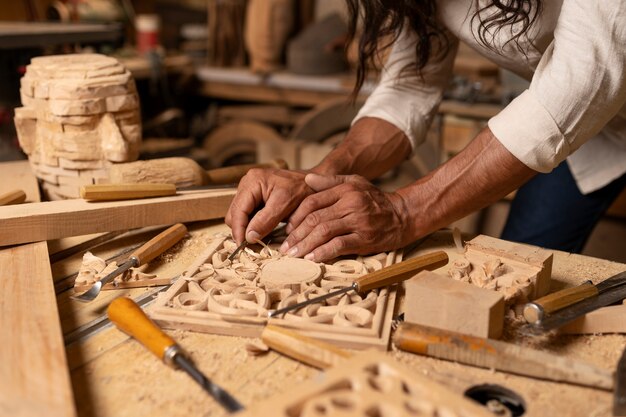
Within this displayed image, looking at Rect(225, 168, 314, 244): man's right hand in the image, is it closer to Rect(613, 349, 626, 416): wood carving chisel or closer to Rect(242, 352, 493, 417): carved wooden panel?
Rect(242, 352, 493, 417): carved wooden panel

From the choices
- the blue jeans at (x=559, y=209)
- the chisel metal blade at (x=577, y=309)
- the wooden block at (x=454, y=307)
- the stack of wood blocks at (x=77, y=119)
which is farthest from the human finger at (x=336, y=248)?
the blue jeans at (x=559, y=209)

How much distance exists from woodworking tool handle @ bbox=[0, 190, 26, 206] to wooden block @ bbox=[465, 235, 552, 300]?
1.09m

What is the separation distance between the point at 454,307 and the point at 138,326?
0.52 metres

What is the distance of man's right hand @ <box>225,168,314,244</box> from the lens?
1424mm

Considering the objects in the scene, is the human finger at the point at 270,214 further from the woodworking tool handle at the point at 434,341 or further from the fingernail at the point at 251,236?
the woodworking tool handle at the point at 434,341

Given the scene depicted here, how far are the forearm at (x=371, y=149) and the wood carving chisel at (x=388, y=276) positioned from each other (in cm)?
52

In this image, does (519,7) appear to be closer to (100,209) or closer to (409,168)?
(100,209)

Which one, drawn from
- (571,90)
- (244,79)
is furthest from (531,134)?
(244,79)

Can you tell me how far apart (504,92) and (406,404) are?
246 centimetres

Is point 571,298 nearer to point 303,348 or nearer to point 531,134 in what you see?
point 531,134

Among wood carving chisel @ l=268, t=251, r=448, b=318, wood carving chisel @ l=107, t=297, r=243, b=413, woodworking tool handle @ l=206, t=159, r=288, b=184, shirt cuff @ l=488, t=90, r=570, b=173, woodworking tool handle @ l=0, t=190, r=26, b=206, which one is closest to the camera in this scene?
wood carving chisel @ l=107, t=297, r=243, b=413

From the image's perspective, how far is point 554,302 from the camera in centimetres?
110

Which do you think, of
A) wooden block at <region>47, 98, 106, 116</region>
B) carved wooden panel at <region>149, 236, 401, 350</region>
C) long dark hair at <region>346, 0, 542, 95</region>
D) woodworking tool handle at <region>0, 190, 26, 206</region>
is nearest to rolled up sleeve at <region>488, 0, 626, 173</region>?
long dark hair at <region>346, 0, 542, 95</region>

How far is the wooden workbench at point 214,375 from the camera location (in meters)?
0.92
